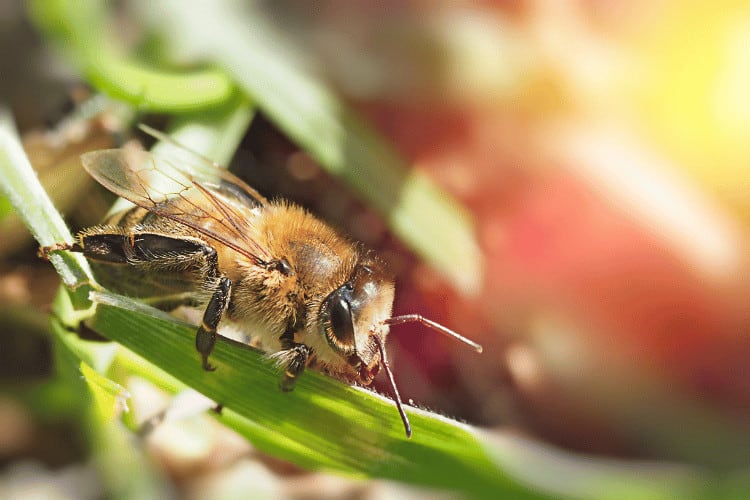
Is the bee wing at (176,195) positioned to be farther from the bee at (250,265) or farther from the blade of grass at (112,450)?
the blade of grass at (112,450)

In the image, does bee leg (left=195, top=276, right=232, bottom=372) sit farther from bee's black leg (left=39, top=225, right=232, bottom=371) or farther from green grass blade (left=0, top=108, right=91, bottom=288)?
green grass blade (left=0, top=108, right=91, bottom=288)

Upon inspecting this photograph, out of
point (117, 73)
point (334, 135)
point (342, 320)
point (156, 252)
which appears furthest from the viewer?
point (334, 135)

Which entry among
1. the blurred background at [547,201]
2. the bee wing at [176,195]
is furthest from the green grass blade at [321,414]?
the blurred background at [547,201]

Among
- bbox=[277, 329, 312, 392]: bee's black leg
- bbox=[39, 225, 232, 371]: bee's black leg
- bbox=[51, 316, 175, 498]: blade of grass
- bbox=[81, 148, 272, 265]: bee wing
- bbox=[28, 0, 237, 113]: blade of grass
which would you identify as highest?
bbox=[28, 0, 237, 113]: blade of grass

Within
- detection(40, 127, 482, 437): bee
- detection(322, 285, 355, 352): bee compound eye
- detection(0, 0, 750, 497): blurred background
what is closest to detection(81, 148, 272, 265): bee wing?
detection(40, 127, 482, 437): bee

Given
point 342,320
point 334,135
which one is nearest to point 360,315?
point 342,320

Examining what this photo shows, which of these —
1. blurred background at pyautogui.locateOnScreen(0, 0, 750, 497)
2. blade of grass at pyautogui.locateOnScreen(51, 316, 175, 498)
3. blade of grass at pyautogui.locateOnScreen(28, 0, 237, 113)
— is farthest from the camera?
blurred background at pyautogui.locateOnScreen(0, 0, 750, 497)

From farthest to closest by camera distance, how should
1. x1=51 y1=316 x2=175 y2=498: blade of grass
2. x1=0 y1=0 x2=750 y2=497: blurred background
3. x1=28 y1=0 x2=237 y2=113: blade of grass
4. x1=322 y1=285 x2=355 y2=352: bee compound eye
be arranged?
x1=0 y1=0 x2=750 y2=497: blurred background → x1=28 y1=0 x2=237 y2=113: blade of grass → x1=51 y1=316 x2=175 y2=498: blade of grass → x1=322 y1=285 x2=355 y2=352: bee compound eye

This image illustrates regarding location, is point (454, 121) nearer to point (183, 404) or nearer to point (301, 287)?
point (301, 287)

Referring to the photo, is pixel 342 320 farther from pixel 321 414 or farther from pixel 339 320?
pixel 321 414
